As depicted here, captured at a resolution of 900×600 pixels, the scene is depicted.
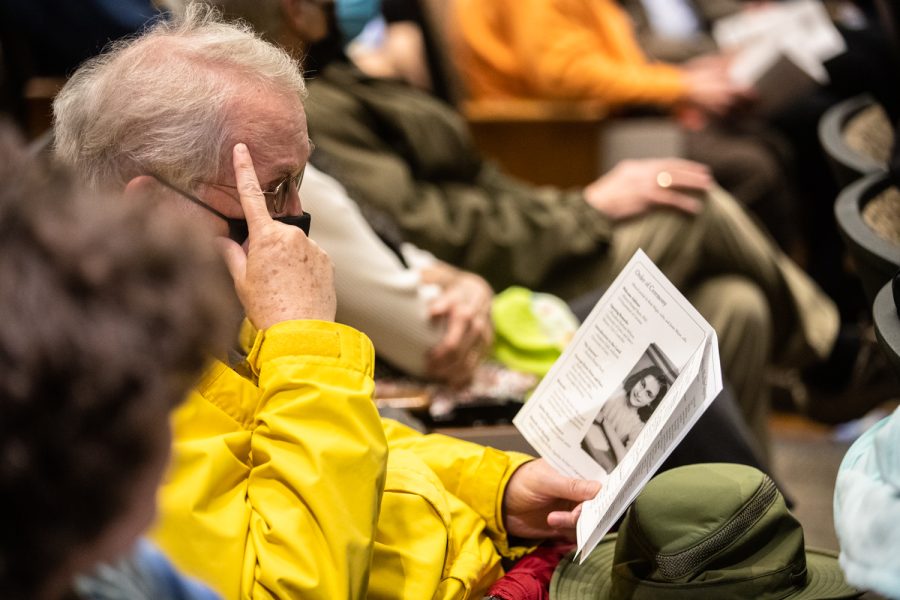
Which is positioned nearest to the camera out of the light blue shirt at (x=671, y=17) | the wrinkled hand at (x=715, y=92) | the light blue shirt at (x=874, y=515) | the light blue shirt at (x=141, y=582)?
the light blue shirt at (x=141, y=582)

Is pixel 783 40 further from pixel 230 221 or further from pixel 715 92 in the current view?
pixel 230 221

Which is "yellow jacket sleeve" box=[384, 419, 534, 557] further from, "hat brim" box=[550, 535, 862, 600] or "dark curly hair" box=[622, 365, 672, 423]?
"dark curly hair" box=[622, 365, 672, 423]

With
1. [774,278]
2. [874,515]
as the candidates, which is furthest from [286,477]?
[774,278]

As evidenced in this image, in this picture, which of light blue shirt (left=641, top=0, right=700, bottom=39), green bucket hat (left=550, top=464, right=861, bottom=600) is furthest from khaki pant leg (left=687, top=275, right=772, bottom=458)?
light blue shirt (left=641, top=0, right=700, bottom=39)

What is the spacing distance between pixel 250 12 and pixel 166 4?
6.3 inches

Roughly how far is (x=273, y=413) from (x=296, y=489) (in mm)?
79

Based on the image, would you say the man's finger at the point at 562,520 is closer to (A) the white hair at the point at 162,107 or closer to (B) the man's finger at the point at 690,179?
(A) the white hair at the point at 162,107

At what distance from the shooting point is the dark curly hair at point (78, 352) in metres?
0.66

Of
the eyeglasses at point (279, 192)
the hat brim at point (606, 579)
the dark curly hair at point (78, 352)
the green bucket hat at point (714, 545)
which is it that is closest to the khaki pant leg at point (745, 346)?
the hat brim at point (606, 579)

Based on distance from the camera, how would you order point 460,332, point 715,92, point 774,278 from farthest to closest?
point 715,92 → point 774,278 → point 460,332

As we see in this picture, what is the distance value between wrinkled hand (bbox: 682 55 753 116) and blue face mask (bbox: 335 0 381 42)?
182cm

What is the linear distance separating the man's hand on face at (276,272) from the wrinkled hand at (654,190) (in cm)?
159

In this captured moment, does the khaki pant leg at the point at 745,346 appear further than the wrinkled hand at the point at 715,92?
No

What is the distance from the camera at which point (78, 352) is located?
67 centimetres
